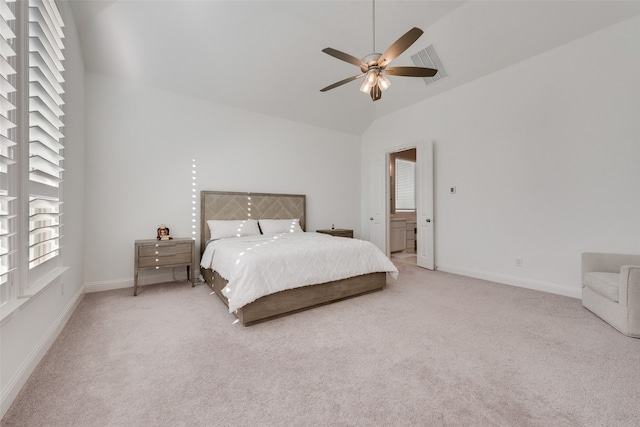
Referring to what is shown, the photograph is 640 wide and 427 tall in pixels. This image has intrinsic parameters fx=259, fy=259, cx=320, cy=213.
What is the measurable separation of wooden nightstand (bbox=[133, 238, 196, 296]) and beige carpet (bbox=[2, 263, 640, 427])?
60 cm

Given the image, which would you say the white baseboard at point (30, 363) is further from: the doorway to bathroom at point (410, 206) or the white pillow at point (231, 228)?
the doorway to bathroom at point (410, 206)

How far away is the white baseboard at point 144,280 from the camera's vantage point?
3.45m

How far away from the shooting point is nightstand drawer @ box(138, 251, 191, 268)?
10.9 feet

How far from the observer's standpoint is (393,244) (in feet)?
21.4

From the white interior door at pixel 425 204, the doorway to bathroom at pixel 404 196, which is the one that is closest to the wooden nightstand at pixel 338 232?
the white interior door at pixel 425 204

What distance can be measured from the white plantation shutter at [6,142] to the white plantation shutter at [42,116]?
0.19 m

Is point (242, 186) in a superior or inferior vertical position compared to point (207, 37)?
inferior

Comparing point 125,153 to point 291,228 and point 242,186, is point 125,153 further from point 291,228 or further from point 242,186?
point 291,228

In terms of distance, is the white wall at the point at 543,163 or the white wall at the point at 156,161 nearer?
the white wall at the point at 543,163

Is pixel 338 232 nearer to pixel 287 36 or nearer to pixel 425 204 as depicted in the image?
pixel 425 204

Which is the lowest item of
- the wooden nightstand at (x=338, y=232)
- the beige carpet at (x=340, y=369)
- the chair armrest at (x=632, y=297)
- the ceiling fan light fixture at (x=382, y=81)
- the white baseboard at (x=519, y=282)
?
the beige carpet at (x=340, y=369)

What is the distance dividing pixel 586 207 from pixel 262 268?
3.94 meters

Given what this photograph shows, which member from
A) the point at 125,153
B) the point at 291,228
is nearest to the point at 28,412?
the point at 125,153

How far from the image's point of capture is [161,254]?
11.2ft
